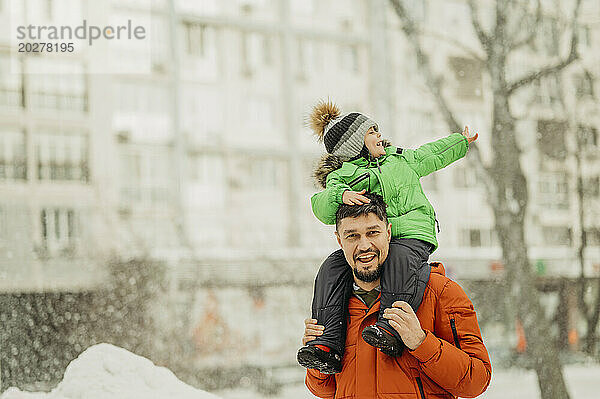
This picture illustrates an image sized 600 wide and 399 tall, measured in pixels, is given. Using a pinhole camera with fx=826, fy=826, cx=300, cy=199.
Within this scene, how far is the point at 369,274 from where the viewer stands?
163cm

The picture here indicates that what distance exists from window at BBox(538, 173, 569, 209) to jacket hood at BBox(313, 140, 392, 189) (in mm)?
3141

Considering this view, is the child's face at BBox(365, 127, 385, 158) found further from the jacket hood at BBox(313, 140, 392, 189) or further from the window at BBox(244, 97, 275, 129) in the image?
the window at BBox(244, 97, 275, 129)

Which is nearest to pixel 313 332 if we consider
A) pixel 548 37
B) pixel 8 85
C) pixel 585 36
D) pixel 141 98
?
pixel 141 98

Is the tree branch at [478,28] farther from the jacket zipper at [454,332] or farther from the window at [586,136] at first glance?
the jacket zipper at [454,332]

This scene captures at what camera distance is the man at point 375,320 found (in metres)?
1.58

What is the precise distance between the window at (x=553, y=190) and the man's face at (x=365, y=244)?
3309mm

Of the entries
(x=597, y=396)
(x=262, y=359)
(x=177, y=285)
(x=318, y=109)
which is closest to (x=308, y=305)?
(x=262, y=359)

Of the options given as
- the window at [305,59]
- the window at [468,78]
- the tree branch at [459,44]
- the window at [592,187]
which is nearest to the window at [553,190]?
the window at [592,187]

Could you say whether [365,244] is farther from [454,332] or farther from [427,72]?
[427,72]

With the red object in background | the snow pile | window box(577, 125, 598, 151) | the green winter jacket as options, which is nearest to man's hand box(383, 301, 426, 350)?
the green winter jacket

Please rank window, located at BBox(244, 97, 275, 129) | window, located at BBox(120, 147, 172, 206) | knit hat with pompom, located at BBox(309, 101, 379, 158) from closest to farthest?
knit hat with pompom, located at BBox(309, 101, 379, 158) < window, located at BBox(120, 147, 172, 206) < window, located at BBox(244, 97, 275, 129)

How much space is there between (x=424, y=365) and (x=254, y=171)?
313cm

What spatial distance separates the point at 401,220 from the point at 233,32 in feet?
10.1

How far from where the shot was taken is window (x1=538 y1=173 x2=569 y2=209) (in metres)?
4.73
